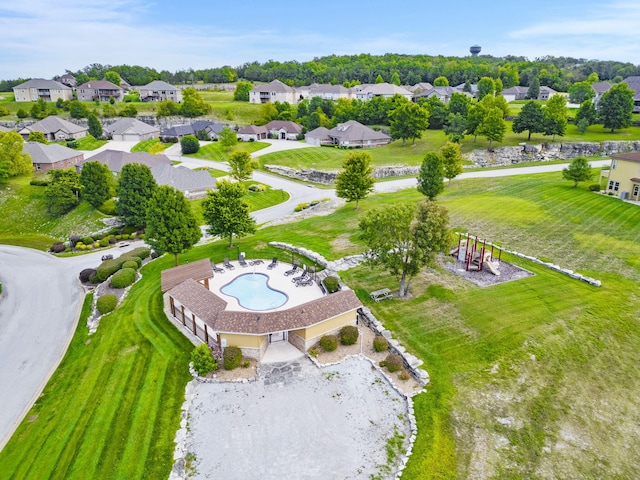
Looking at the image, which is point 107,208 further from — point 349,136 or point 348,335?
point 349,136

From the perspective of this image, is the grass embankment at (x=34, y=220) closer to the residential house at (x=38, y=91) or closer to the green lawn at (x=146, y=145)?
the green lawn at (x=146, y=145)

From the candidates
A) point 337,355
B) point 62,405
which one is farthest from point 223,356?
point 62,405

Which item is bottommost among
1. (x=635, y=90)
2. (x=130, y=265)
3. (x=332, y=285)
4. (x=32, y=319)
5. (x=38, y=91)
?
(x=32, y=319)

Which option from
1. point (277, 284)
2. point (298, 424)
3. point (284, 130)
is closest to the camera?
point (298, 424)

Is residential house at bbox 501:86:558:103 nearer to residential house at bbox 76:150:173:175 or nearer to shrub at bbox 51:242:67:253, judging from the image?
residential house at bbox 76:150:173:175

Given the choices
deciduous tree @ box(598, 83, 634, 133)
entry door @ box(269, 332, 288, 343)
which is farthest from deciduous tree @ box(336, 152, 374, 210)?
deciduous tree @ box(598, 83, 634, 133)

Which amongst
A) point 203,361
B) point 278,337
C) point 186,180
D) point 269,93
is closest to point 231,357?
point 203,361

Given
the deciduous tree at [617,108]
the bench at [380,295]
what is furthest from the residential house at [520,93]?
the bench at [380,295]

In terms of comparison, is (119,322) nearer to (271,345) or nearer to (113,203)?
(271,345)
